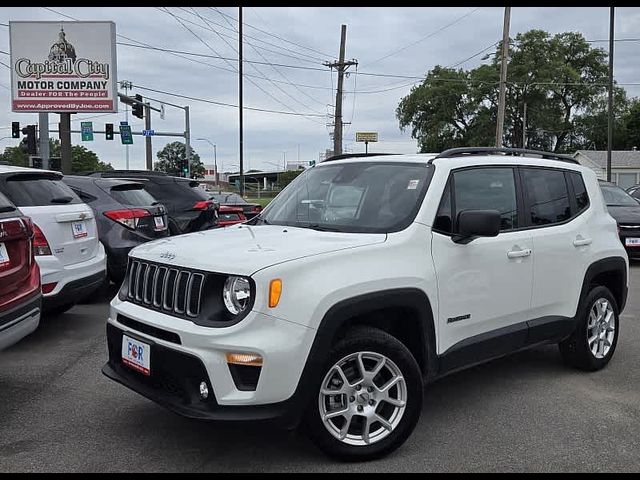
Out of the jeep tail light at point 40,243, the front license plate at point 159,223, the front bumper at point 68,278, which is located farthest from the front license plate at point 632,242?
the jeep tail light at point 40,243

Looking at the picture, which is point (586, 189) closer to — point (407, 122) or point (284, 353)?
point (284, 353)

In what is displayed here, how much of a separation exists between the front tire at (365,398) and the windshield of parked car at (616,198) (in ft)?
35.4

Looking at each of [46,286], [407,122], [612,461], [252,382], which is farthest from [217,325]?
[407,122]

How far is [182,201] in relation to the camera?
32.8ft

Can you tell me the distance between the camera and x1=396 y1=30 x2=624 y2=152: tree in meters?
55.7

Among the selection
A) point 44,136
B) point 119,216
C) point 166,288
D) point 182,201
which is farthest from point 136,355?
point 44,136

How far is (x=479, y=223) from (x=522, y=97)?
5782cm

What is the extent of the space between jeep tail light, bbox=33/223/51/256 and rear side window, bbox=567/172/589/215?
4.76 m

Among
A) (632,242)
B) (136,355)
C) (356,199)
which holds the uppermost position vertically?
(356,199)

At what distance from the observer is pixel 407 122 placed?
60781mm

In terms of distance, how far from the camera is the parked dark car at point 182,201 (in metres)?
9.77

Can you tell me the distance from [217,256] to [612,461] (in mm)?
2527

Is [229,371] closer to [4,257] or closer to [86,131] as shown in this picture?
[4,257]

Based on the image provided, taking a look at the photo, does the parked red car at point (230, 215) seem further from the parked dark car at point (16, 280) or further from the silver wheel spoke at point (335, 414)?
the silver wheel spoke at point (335, 414)
